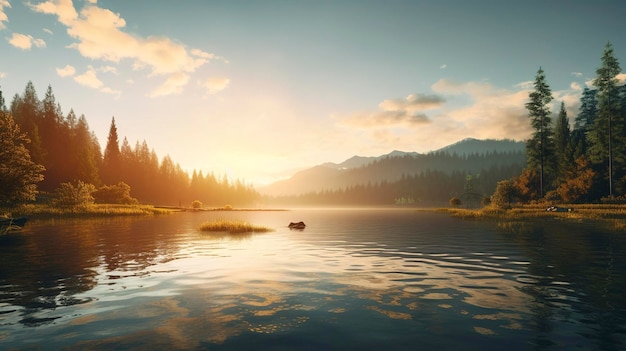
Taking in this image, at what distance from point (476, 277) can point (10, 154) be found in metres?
57.9

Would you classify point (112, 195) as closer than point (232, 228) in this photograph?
No

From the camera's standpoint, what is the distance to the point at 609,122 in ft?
248

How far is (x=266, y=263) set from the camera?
72.3 ft

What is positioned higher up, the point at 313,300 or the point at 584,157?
the point at 584,157

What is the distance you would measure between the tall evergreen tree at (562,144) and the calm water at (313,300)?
88.3 metres

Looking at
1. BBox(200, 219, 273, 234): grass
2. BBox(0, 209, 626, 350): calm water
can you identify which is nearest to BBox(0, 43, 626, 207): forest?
BBox(200, 219, 273, 234): grass

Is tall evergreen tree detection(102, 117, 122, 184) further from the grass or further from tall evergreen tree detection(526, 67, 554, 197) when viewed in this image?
tall evergreen tree detection(526, 67, 554, 197)

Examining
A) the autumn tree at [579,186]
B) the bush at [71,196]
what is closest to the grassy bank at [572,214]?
the autumn tree at [579,186]

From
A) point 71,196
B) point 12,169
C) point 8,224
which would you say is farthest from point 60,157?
point 8,224

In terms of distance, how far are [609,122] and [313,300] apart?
3427 inches

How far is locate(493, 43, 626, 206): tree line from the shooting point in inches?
3024

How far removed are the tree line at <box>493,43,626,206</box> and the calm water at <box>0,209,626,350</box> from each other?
66.4 meters

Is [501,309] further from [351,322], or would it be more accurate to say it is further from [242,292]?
[242,292]

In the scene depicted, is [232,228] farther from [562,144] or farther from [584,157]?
[562,144]
